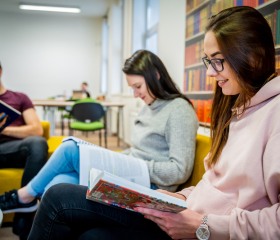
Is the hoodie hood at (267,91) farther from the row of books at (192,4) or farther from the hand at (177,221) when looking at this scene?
the row of books at (192,4)

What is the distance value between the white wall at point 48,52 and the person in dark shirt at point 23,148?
19.0ft

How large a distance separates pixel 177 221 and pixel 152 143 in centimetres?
66

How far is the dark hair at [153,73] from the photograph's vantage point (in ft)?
4.93

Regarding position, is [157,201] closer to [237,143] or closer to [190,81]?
[237,143]

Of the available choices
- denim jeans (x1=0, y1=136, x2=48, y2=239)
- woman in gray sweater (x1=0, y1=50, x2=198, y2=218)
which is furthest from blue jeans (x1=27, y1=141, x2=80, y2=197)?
denim jeans (x1=0, y1=136, x2=48, y2=239)

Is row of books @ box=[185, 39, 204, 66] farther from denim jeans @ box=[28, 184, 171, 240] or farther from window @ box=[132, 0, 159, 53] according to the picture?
window @ box=[132, 0, 159, 53]

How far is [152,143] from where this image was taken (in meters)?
1.43

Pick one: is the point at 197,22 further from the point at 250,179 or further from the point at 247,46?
the point at 250,179

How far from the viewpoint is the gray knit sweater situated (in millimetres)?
1288

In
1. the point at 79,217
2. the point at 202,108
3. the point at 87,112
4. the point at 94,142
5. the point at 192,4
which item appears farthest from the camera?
the point at 94,142

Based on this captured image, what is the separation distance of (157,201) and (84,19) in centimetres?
771

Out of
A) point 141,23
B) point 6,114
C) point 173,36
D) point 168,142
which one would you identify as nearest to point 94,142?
point 141,23

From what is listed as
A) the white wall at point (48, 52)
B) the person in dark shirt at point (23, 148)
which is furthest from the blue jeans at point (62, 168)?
the white wall at point (48, 52)

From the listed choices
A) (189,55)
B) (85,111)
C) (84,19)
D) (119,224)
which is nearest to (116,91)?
(85,111)
